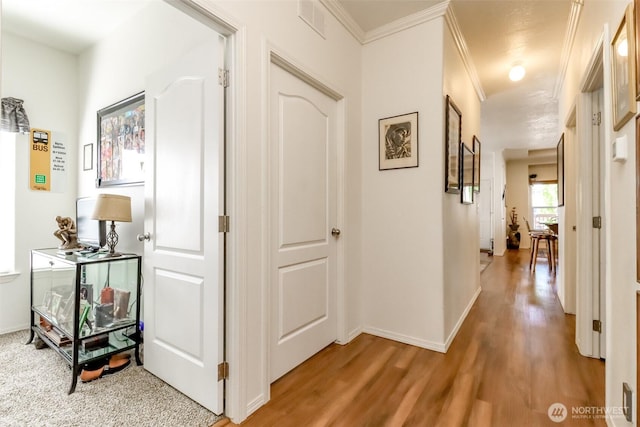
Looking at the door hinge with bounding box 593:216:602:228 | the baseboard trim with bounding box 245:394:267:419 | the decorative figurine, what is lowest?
the baseboard trim with bounding box 245:394:267:419

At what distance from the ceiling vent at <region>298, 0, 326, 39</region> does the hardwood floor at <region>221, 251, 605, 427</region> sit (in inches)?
Answer: 96.0

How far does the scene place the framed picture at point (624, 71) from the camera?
126 cm

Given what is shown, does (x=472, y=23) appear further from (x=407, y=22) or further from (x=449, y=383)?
(x=449, y=383)

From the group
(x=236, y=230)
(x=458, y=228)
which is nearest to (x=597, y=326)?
(x=458, y=228)

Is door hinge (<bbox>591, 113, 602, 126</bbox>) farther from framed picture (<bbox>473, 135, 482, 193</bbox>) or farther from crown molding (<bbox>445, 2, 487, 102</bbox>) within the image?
framed picture (<bbox>473, 135, 482, 193</bbox>)

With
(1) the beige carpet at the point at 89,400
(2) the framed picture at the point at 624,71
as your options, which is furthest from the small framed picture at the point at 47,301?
(2) the framed picture at the point at 624,71

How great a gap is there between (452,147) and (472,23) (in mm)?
1087

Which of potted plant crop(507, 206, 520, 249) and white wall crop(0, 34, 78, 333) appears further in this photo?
potted plant crop(507, 206, 520, 249)

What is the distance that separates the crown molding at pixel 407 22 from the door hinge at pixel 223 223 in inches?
86.0

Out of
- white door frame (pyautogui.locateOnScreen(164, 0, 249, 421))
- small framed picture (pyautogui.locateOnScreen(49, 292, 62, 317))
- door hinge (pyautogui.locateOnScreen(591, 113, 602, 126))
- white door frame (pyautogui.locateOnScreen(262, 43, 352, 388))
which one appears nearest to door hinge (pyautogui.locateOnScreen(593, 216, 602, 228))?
door hinge (pyautogui.locateOnScreen(591, 113, 602, 126))

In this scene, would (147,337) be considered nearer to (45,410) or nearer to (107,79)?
(45,410)

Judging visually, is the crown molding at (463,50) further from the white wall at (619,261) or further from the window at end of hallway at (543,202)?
the window at end of hallway at (543,202)

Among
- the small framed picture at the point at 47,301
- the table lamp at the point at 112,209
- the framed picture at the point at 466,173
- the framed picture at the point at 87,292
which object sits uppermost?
the framed picture at the point at 466,173

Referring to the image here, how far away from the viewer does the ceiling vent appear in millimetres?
2096
